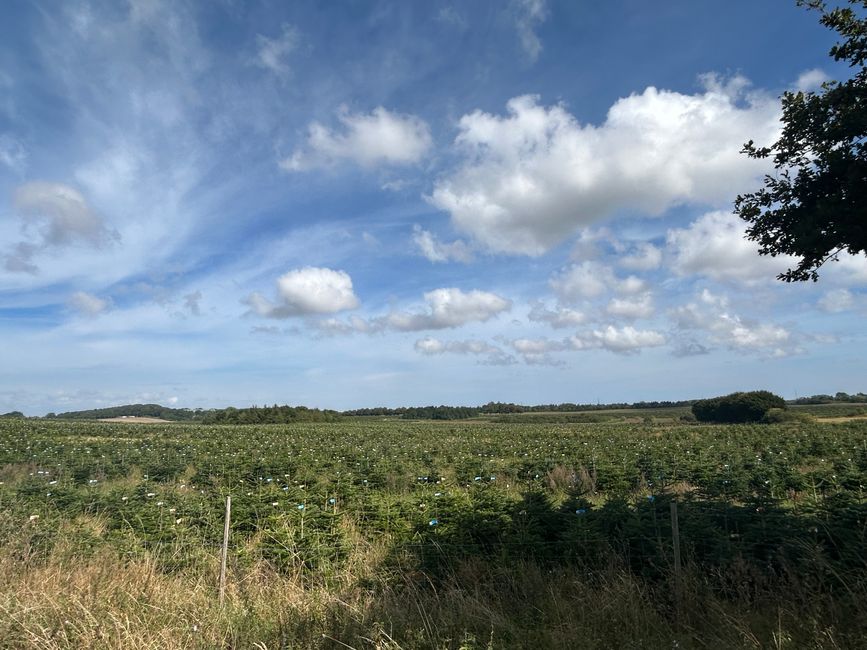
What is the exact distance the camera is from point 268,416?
11925 cm

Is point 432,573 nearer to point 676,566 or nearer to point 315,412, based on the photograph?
point 676,566

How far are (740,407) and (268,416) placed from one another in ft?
319

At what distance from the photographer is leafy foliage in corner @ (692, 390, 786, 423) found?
92206 millimetres

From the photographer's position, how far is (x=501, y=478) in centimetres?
2009

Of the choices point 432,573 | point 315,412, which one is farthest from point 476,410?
point 432,573

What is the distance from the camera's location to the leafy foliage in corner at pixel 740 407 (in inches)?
3630

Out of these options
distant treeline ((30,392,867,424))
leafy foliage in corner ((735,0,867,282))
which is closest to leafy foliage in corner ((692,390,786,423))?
distant treeline ((30,392,867,424))

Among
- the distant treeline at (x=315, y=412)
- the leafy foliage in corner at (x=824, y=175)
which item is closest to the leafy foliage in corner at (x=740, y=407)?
the distant treeline at (x=315, y=412)

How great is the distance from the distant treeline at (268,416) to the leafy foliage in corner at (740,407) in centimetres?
8076

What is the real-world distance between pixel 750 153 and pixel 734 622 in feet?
20.9

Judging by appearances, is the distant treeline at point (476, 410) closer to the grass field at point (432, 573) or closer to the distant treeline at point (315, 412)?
the distant treeline at point (315, 412)

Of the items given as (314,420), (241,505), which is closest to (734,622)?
(241,505)

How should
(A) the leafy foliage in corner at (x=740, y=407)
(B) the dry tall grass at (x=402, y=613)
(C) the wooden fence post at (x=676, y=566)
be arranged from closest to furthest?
(B) the dry tall grass at (x=402, y=613)
(C) the wooden fence post at (x=676, y=566)
(A) the leafy foliage in corner at (x=740, y=407)

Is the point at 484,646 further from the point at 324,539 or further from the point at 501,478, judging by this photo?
the point at 501,478
